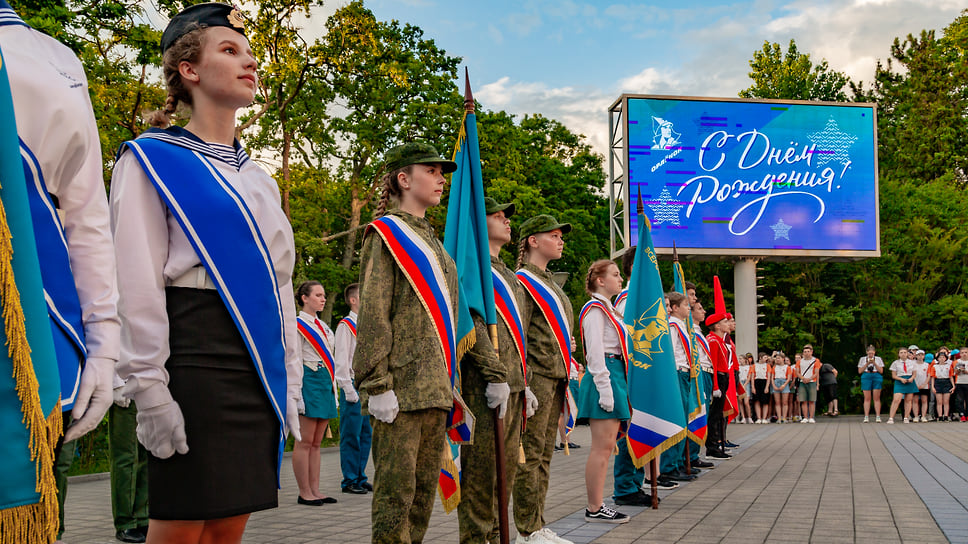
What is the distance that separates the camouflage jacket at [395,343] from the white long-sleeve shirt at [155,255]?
113 cm

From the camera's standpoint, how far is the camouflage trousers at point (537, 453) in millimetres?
5770

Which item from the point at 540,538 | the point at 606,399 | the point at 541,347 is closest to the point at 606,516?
the point at 606,399

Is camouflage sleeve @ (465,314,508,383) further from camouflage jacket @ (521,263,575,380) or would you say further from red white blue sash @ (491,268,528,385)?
camouflage jacket @ (521,263,575,380)

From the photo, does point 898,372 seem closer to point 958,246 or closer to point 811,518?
point 958,246

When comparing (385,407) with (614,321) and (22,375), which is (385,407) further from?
(614,321)

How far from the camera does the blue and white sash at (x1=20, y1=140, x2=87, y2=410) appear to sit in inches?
75.3

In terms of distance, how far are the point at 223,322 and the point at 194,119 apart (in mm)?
727

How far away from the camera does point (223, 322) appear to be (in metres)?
2.62

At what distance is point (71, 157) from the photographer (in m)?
2.04

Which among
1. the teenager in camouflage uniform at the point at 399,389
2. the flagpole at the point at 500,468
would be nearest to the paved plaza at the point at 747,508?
the flagpole at the point at 500,468

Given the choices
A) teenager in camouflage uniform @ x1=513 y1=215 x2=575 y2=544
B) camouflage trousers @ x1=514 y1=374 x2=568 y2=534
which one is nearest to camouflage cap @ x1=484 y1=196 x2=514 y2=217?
teenager in camouflage uniform @ x1=513 y1=215 x2=575 y2=544

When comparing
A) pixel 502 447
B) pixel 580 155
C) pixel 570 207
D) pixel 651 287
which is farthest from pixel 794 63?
pixel 502 447

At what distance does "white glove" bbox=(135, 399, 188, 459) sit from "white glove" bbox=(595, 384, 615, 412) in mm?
4724

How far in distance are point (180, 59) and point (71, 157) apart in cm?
93
